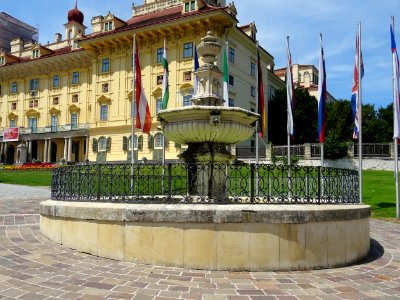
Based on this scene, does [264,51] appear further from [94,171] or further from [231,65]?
[94,171]

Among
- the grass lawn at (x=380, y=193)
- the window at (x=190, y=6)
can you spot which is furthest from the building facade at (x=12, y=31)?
the grass lawn at (x=380, y=193)

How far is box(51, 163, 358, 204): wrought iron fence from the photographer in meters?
7.58

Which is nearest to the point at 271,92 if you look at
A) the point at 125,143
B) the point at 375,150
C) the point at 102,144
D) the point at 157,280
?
the point at 375,150

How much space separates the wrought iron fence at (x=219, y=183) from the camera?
7.58 m

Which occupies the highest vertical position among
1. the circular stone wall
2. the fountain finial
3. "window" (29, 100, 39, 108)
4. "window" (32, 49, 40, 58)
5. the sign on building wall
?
"window" (32, 49, 40, 58)

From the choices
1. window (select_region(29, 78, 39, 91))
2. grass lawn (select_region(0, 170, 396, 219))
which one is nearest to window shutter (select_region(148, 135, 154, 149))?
grass lawn (select_region(0, 170, 396, 219))

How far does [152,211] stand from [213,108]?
316 centimetres

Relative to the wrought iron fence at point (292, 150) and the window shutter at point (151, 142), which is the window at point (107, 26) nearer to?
the window shutter at point (151, 142)

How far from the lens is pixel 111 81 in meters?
45.4

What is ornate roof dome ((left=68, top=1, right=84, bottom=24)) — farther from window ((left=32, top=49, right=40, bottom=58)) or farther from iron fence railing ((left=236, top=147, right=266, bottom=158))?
iron fence railing ((left=236, top=147, right=266, bottom=158))

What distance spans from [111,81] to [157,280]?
42.1 meters

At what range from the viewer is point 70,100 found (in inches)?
2020

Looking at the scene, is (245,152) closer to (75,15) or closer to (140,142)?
(140,142)

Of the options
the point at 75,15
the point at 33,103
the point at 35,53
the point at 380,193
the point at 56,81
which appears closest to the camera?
the point at 380,193
